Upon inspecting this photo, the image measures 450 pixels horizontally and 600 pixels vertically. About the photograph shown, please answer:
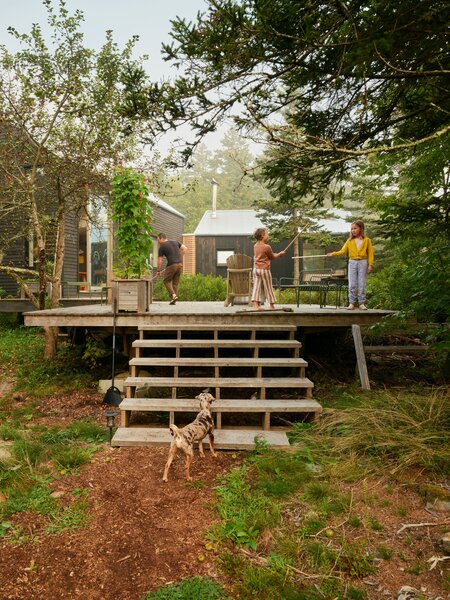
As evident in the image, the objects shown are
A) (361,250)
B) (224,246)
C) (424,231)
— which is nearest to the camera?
(424,231)

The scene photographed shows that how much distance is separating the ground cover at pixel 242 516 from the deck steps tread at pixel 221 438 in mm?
111

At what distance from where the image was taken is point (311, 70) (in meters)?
4.44

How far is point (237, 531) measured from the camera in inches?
113

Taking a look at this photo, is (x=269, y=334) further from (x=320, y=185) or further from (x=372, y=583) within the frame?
(x=372, y=583)

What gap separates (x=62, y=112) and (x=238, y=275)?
18.0ft

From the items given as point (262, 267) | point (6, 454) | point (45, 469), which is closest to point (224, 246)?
point (262, 267)

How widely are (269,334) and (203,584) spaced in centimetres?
491

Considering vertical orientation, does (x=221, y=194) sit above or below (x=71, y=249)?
above

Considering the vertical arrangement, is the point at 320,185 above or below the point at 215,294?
above

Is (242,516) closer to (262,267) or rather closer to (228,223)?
(262,267)

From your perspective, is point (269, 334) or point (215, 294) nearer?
point (269, 334)

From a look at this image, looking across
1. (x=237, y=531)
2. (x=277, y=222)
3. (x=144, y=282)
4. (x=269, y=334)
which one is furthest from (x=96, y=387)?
(x=277, y=222)

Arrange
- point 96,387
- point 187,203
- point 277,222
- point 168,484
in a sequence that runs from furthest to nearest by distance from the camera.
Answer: point 187,203, point 277,222, point 96,387, point 168,484

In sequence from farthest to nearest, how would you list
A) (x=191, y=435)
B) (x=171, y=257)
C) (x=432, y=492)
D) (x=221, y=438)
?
1. (x=171, y=257)
2. (x=221, y=438)
3. (x=191, y=435)
4. (x=432, y=492)
